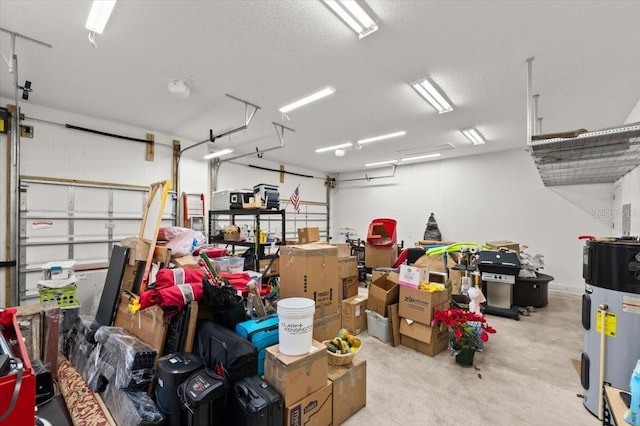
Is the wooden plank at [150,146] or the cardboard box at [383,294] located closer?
the cardboard box at [383,294]

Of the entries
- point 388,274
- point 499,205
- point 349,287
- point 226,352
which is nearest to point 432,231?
point 499,205

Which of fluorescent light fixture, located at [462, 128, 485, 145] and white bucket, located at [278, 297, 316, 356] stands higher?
fluorescent light fixture, located at [462, 128, 485, 145]

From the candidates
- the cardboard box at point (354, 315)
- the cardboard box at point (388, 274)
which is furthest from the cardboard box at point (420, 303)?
the cardboard box at point (354, 315)

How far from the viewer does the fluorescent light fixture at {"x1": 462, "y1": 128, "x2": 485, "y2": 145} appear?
206 inches

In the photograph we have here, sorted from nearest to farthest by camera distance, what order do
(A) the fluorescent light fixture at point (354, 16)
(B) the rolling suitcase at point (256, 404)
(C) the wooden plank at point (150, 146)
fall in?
(B) the rolling suitcase at point (256, 404)
(A) the fluorescent light fixture at point (354, 16)
(C) the wooden plank at point (150, 146)

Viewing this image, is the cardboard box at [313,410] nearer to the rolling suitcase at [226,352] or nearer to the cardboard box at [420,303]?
the rolling suitcase at [226,352]

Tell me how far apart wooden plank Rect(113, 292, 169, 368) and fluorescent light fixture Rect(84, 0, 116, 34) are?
241cm

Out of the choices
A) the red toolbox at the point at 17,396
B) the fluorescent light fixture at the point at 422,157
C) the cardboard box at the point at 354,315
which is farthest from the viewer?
the fluorescent light fixture at the point at 422,157

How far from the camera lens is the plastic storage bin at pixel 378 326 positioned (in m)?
3.60

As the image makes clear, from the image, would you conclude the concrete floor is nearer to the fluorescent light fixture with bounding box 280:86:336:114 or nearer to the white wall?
the white wall

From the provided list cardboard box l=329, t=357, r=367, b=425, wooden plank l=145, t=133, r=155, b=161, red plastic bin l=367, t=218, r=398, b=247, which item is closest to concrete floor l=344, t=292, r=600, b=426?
cardboard box l=329, t=357, r=367, b=425

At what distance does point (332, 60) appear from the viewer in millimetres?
2965

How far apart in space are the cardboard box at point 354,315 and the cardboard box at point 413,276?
0.74m

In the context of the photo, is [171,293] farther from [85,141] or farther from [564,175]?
[564,175]
